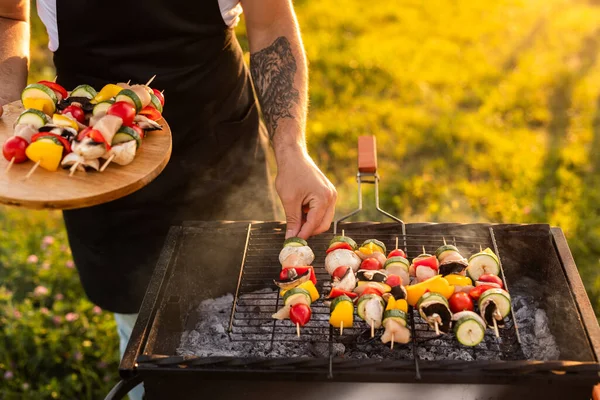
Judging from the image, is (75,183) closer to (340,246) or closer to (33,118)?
(33,118)

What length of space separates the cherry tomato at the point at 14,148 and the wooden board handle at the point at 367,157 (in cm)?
139

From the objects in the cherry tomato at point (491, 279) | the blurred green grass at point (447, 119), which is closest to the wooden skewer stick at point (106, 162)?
the cherry tomato at point (491, 279)

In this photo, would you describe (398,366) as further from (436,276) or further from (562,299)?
(562,299)

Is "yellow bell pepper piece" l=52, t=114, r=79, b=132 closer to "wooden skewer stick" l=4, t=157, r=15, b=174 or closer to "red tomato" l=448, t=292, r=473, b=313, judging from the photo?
"wooden skewer stick" l=4, t=157, r=15, b=174

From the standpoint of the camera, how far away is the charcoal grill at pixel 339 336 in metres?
2.12

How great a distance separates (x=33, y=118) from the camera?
2432 millimetres

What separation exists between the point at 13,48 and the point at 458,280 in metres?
2.26

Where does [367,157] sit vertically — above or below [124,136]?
above

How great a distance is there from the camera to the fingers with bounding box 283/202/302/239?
270 centimetres

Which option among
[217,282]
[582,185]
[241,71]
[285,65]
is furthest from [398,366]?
[582,185]

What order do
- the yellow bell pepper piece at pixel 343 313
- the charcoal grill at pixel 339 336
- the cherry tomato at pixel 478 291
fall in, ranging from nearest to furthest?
the charcoal grill at pixel 339 336 → the yellow bell pepper piece at pixel 343 313 → the cherry tomato at pixel 478 291

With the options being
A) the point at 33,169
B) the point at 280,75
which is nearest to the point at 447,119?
the point at 280,75

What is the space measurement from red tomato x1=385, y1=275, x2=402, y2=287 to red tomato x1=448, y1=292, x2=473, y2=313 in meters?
0.21

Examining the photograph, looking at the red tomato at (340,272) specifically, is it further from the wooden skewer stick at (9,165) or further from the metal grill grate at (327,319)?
the wooden skewer stick at (9,165)
